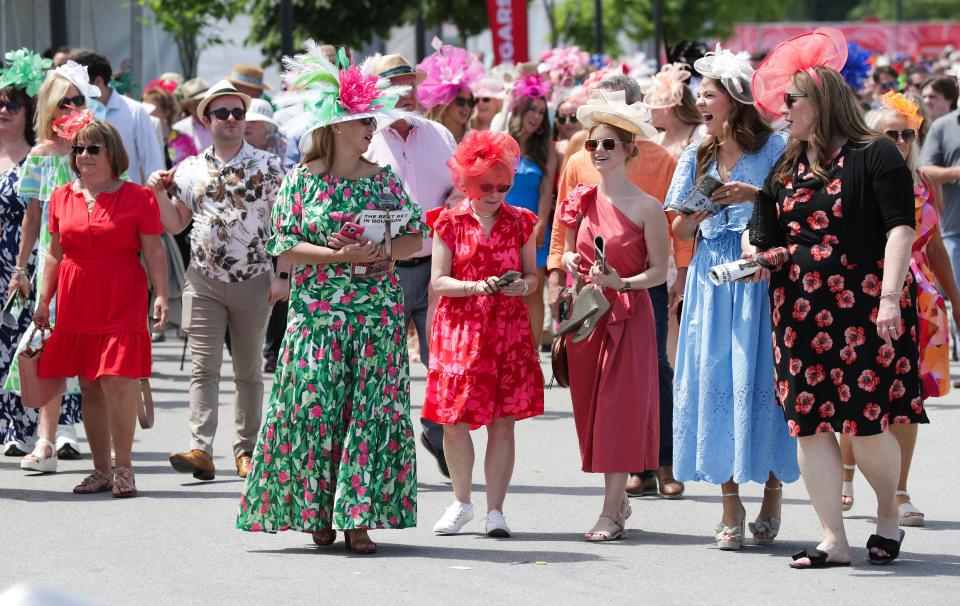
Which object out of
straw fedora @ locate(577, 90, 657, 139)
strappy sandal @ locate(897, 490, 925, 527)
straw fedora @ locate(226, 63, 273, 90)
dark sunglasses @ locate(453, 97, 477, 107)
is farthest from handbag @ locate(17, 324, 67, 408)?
straw fedora @ locate(226, 63, 273, 90)

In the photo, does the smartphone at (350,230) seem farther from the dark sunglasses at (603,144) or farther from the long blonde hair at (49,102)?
the long blonde hair at (49,102)

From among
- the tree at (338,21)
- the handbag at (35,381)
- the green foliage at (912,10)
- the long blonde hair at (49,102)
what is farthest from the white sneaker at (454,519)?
the green foliage at (912,10)

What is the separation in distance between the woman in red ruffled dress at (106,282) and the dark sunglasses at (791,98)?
331 centimetres

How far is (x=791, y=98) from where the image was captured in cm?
654

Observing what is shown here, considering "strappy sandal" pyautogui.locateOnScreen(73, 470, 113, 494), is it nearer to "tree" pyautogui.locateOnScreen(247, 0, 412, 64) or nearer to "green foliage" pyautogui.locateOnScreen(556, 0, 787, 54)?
"tree" pyautogui.locateOnScreen(247, 0, 412, 64)

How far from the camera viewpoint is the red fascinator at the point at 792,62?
6551mm

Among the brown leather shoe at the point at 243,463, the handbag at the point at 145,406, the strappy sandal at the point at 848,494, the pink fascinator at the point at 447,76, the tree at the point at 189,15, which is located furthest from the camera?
the tree at the point at 189,15

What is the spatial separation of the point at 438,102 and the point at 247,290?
1.86 metres

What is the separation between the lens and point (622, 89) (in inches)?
333

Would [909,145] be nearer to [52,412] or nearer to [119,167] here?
[119,167]

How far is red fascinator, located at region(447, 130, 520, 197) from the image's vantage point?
7.36 m

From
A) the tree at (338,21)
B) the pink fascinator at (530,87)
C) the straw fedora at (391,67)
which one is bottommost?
the straw fedora at (391,67)

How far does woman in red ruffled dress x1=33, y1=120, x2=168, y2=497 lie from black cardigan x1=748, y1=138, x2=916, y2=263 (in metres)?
3.52

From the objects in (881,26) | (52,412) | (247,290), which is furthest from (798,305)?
(881,26)
